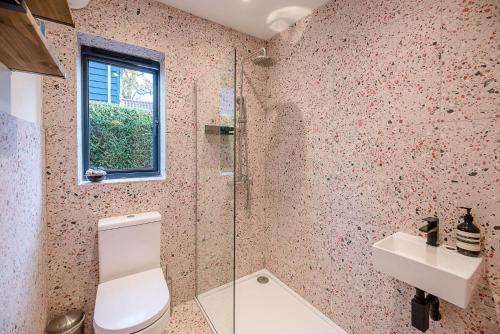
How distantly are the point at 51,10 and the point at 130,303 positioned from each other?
4.79 feet

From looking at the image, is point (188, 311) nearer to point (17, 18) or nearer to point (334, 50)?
point (17, 18)

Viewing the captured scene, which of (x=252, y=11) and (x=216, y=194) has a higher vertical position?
(x=252, y=11)

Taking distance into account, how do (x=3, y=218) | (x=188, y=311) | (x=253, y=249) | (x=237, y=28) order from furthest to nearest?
1. (x=253, y=249)
2. (x=237, y=28)
3. (x=188, y=311)
4. (x=3, y=218)

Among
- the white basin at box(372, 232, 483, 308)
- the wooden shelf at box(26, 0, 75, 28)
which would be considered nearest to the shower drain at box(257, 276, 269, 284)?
the white basin at box(372, 232, 483, 308)

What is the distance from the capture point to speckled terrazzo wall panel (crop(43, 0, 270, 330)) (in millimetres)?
1532

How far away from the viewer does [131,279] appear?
5.13 ft

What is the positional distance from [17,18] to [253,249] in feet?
7.68

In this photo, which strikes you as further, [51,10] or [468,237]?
[468,237]

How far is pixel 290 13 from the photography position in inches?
76.5

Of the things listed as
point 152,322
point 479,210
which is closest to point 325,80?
point 479,210

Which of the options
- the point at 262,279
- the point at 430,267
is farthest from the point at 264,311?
the point at 430,267

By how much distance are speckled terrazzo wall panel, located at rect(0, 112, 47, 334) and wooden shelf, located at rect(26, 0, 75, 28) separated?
0.40 meters

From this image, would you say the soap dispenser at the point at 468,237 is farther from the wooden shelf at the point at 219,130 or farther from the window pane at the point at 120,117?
the window pane at the point at 120,117

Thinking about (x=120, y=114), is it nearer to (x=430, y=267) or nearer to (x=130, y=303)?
(x=130, y=303)
